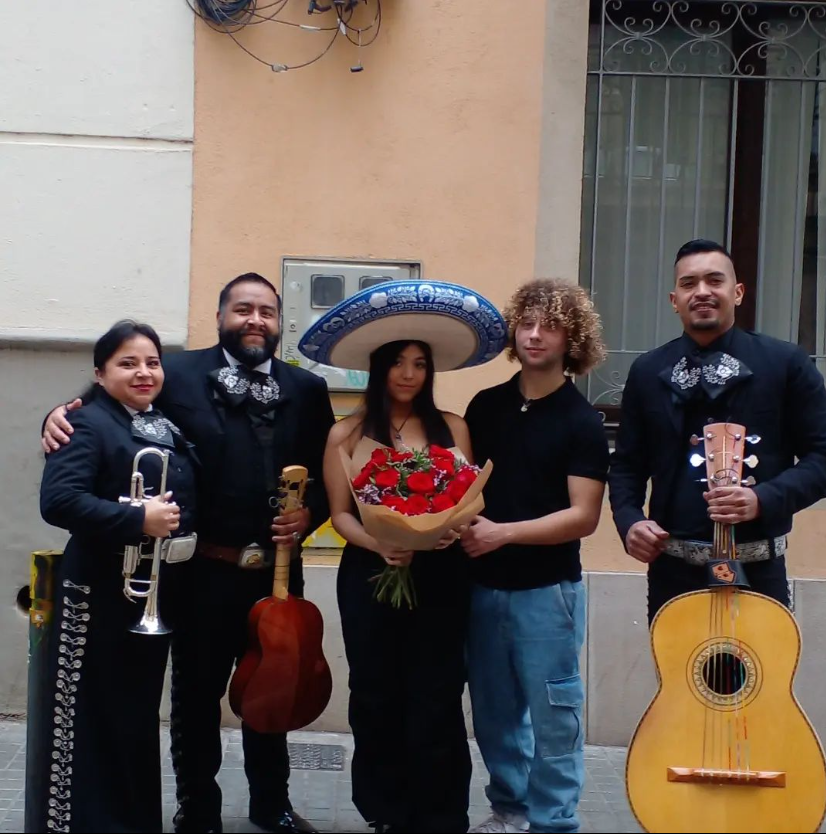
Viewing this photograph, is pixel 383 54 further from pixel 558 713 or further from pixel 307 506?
pixel 558 713

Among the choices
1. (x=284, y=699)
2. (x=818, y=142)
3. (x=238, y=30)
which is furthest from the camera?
(x=818, y=142)

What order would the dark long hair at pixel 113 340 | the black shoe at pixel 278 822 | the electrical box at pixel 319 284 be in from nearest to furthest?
the dark long hair at pixel 113 340 < the black shoe at pixel 278 822 < the electrical box at pixel 319 284

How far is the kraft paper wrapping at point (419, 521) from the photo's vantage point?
3.69m

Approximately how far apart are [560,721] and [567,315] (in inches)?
58.2

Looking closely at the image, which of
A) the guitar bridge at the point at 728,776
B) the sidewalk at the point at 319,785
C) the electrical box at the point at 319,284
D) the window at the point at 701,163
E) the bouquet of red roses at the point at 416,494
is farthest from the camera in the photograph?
the window at the point at 701,163

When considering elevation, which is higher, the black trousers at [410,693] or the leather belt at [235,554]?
the leather belt at [235,554]

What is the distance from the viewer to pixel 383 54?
5734 mm

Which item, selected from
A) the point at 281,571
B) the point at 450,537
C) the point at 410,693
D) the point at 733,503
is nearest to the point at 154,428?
the point at 281,571

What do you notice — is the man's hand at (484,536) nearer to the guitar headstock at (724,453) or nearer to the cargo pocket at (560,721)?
the cargo pocket at (560,721)

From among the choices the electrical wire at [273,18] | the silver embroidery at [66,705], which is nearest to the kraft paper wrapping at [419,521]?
the silver embroidery at [66,705]

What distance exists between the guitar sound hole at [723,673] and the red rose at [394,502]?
1.09 meters

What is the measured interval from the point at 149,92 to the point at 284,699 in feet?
10.7

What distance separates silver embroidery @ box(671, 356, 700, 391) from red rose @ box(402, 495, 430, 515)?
3.38 feet

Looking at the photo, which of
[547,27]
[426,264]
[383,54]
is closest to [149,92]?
[383,54]
